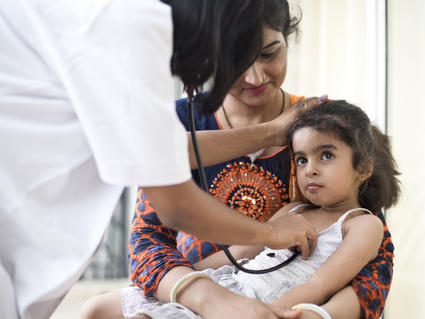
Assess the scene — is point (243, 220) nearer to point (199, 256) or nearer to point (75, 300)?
point (199, 256)

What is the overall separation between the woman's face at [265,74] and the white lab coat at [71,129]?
0.61 metres

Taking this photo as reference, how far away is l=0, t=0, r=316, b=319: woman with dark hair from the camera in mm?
853

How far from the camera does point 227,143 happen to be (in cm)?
151

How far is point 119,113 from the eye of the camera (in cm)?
85

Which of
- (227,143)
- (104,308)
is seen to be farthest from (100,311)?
(227,143)

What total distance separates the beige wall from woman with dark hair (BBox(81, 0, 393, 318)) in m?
0.80

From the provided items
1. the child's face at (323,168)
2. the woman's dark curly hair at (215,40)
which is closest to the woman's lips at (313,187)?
the child's face at (323,168)

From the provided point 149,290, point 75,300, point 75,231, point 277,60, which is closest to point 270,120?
point 277,60

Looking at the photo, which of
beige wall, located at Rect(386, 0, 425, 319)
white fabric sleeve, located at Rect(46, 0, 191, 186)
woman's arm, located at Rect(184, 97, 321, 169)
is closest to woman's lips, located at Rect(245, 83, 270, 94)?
woman's arm, located at Rect(184, 97, 321, 169)

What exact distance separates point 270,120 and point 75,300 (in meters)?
2.61

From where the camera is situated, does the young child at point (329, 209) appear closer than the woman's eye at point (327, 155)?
Yes

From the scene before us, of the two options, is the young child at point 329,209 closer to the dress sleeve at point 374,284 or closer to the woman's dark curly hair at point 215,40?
the dress sleeve at point 374,284

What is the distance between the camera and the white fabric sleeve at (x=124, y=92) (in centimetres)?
85

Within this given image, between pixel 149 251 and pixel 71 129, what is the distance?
0.59m
